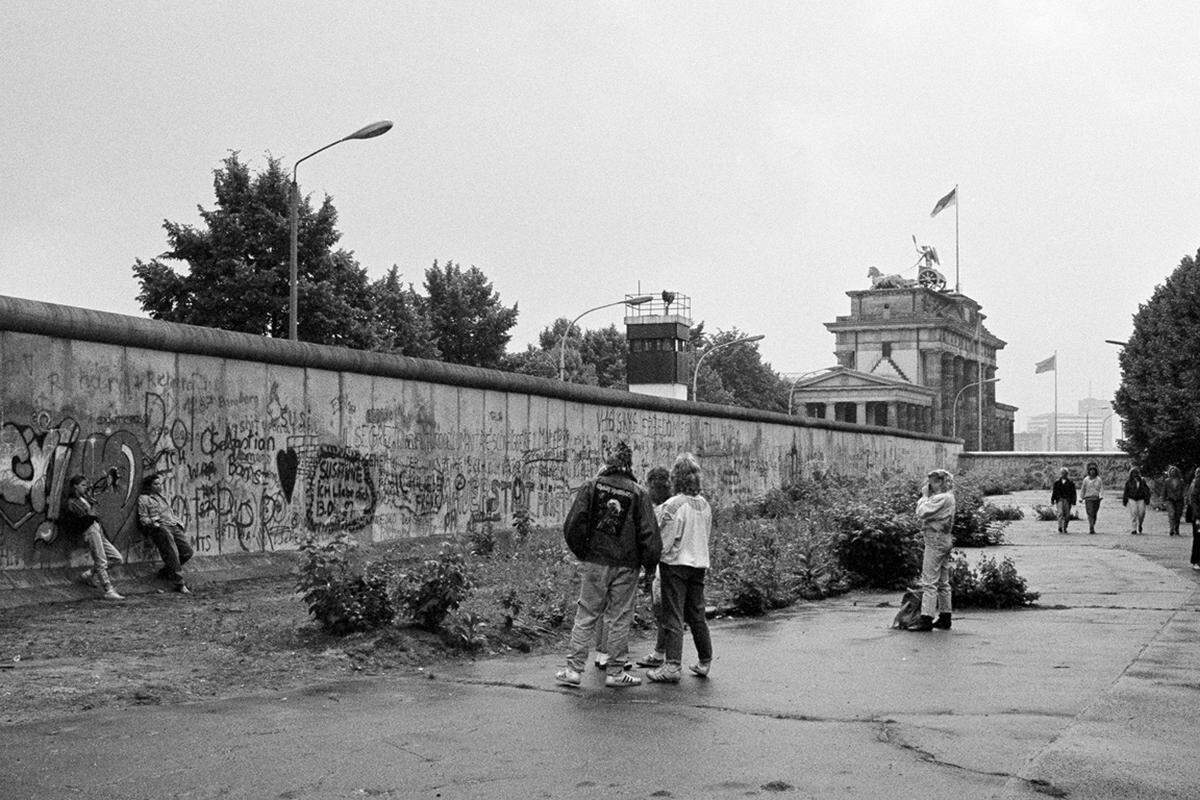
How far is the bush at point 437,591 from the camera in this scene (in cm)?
1115

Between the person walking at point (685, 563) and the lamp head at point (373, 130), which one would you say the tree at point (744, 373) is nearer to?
the lamp head at point (373, 130)

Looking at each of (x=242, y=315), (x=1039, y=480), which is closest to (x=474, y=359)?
(x=242, y=315)

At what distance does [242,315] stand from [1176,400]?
97.3 ft

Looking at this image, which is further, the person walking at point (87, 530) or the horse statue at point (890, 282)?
the horse statue at point (890, 282)

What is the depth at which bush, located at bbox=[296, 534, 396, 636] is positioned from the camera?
1095cm

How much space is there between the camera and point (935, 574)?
13305 mm

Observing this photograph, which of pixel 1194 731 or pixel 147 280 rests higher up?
pixel 147 280

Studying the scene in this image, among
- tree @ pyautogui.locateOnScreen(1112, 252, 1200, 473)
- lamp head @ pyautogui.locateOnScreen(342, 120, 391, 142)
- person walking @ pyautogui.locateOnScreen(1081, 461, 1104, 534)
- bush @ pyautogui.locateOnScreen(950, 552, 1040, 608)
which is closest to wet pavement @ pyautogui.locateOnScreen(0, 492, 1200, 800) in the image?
bush @ pyautogui.locateOnScreen(950, 552, 1040, 608)

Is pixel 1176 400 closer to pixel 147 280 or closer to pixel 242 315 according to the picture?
pixel 242 315

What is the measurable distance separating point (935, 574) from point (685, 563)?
418 cm

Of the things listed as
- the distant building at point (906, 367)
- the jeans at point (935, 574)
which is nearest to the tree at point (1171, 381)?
the jeans at point (935, 574)

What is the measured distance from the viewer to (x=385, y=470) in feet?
62.2

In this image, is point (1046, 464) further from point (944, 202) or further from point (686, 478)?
point (686, 478)

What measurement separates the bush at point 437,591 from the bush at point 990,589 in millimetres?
6903
